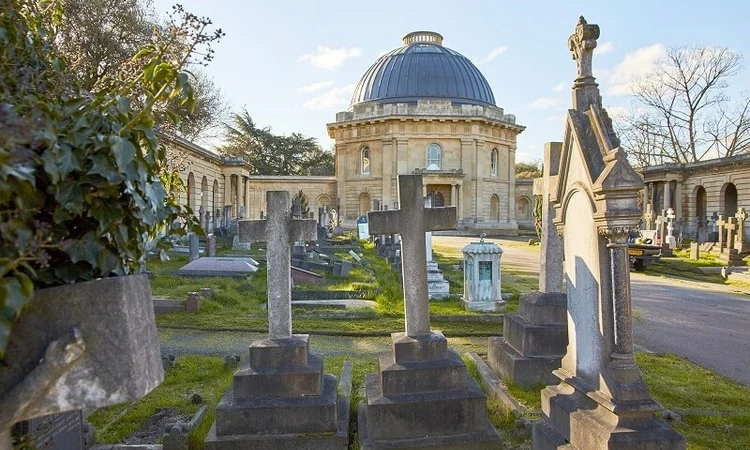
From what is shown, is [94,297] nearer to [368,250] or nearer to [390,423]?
[390,423]

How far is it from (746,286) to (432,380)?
1578 cm

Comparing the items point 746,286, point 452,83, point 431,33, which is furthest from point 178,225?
point 431,33

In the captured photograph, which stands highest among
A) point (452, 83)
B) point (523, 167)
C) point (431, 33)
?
point (431, 33)

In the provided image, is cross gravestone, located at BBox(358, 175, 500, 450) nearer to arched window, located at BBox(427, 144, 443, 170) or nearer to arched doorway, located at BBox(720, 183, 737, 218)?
arched doorway, located at BBox(720, 183, 737, 218)

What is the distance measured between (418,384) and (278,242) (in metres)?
1.73

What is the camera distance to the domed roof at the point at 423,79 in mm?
43688

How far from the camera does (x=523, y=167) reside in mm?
68438

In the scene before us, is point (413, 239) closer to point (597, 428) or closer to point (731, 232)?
point (597, 428)

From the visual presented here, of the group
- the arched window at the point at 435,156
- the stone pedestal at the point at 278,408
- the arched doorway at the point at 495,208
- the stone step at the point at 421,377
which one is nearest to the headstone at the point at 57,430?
the stone pedestal at the point at 278,408

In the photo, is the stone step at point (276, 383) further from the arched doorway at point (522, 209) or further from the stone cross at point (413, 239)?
the arched doorway at point (522, 209)

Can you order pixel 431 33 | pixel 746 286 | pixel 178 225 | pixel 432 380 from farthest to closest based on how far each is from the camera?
pixel 431 33 < pixel 746 286 < pixel 432 380 < pixel 178 225

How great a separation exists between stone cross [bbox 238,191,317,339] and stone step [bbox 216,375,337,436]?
0.58 metres

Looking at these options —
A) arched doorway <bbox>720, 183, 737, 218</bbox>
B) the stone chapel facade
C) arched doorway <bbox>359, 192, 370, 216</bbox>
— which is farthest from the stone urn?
arched doorway <bbox>359, 192, 370, 216</bbox>

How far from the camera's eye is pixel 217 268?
13648mm
